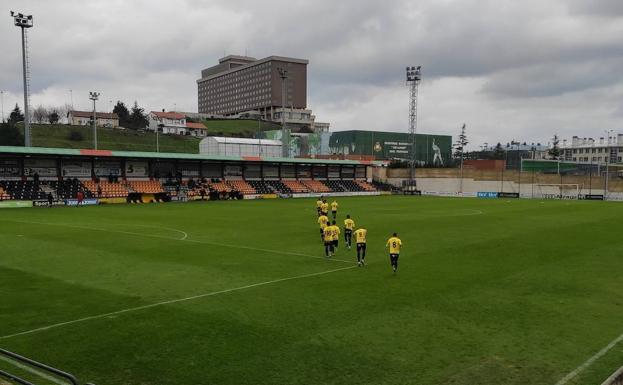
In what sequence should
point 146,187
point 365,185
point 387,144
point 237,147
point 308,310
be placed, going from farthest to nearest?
point 387,144 → point 237,147 → point 365,185 → point 146,187 → point 308,310

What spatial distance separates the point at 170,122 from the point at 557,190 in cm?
12025

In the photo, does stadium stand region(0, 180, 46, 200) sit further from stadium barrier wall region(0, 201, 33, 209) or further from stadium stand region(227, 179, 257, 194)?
stadium stand region(227, 179, 257, 194)

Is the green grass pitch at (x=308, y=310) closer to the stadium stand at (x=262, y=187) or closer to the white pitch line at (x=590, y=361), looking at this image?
the white pitch line at (x=590, y=361)

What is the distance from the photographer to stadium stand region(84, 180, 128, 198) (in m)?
59.7

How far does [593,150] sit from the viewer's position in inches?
5399

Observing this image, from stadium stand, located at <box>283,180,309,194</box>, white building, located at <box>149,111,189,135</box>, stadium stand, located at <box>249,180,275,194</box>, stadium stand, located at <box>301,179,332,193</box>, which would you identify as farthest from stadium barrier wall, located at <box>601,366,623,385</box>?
white building, located at <box>149,111,189,135</box>

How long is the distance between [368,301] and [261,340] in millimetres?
4292

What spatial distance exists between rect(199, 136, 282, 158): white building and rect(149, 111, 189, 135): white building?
204ft

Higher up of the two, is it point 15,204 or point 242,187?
point 242,187

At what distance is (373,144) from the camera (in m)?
124

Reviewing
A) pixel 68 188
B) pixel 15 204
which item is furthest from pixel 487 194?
pixel 15 204

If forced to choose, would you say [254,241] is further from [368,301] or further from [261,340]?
[261,340]

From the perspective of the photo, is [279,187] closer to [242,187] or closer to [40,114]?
[242,187]

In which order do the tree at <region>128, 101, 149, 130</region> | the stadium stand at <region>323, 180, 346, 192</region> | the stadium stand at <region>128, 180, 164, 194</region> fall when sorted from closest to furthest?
the stadium stand at <region>128, 180, 164, 194</region>
the stadium stand at <region>323, 180, 346, 192</region>
the tree at <region>128, 101, 149, 130</region>
